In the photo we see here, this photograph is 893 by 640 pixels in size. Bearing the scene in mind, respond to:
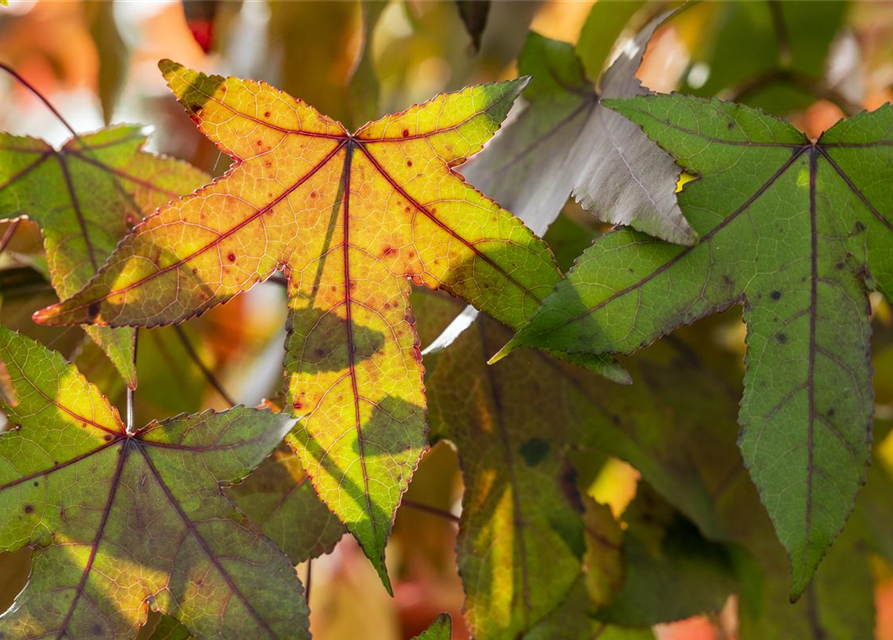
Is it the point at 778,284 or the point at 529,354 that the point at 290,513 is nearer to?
the point at 529,354

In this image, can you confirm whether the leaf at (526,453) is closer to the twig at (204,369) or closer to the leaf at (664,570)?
the leaf at (664,570)

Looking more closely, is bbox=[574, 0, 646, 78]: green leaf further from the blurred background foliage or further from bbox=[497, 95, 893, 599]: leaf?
bbox=[497, 95, 893, 599]: leaf

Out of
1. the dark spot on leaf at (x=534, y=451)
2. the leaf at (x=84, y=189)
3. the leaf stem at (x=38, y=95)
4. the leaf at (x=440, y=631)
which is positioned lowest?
the leaf at (x=440, y=631)

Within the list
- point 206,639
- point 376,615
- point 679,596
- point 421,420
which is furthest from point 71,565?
point 376,615

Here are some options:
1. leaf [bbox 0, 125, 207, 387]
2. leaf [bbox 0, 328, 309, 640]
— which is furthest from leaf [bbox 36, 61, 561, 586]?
leaf [bbox 0, 125, 207, 387]

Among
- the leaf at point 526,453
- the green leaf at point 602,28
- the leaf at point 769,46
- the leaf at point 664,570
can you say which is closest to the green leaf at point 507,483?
the leaf at point 526,453

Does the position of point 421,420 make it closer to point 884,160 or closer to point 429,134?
point 429,134
